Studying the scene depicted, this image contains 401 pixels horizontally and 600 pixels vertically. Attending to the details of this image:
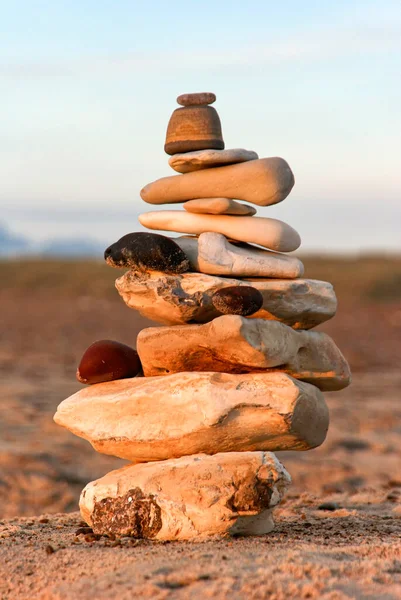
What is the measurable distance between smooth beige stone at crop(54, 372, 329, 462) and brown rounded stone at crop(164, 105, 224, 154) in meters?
1.97

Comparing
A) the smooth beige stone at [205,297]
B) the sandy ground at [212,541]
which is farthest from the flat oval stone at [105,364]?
the sandy ground at [212,541]

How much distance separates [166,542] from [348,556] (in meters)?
1.40

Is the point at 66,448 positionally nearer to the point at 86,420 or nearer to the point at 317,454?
the point at 317,454

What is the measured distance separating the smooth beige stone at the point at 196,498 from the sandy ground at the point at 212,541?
0.17 meters

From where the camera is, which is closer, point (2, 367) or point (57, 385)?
point (57, 385)

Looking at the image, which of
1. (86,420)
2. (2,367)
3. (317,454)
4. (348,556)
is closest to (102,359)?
(86,420)

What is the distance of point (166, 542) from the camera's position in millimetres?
6316

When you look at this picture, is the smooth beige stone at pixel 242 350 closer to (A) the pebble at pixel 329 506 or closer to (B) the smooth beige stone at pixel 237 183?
(B) the smooth beige stone at pixel 237 183

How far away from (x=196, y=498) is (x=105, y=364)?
147 centimetres

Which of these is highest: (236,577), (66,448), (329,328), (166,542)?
(236,577)

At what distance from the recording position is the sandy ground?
5035 millimetres

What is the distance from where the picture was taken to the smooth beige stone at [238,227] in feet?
23.4

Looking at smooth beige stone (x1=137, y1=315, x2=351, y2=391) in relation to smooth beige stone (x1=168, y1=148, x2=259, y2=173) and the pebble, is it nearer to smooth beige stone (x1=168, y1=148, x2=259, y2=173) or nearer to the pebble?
smooth beige stone (x1=168, y1=148, x2=259, y2=173)

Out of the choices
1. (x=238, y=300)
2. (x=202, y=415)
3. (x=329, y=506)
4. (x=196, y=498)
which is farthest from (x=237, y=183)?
(x=329, y=506)
